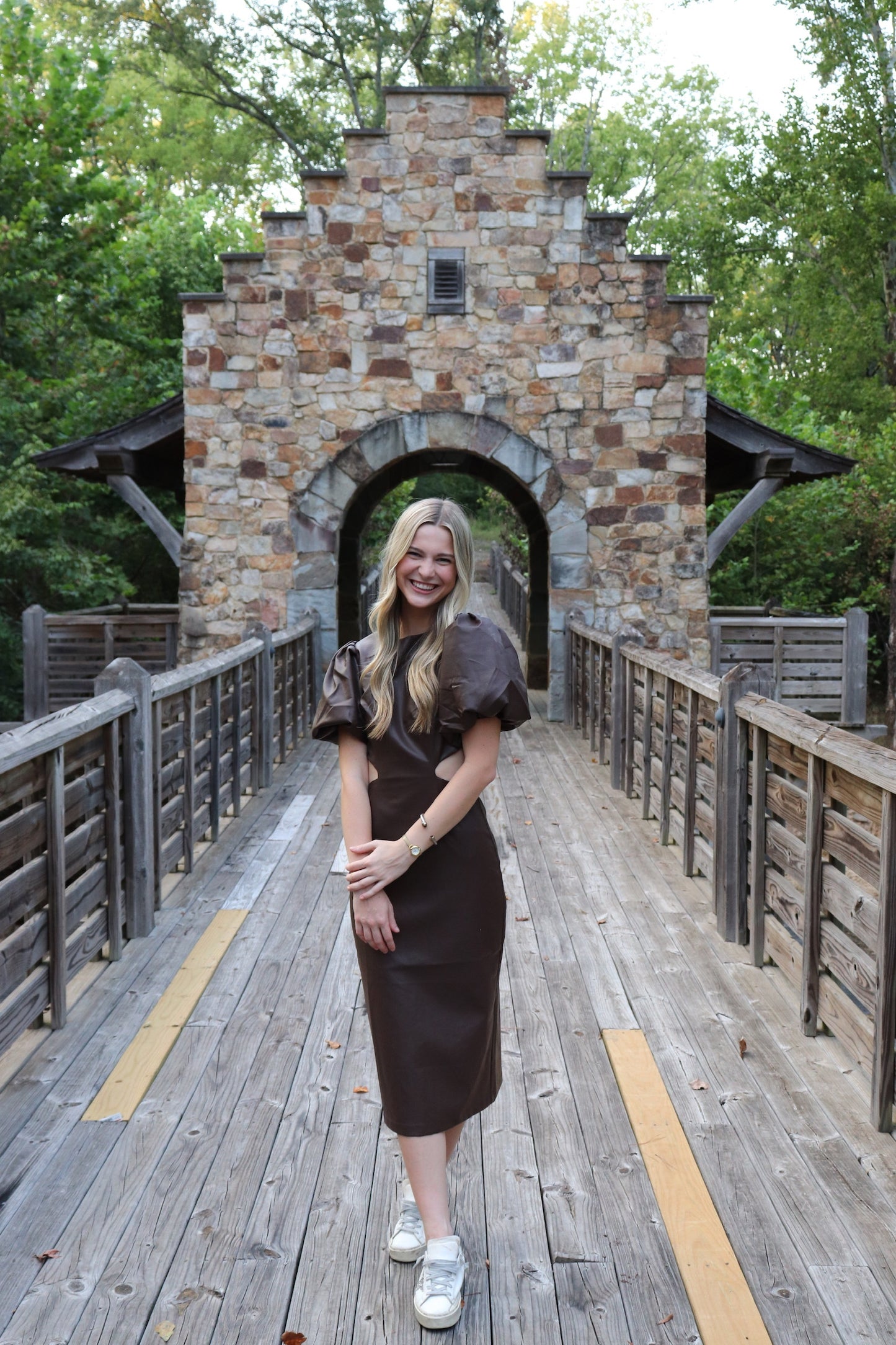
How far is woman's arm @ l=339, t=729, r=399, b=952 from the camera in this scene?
8.01 ft

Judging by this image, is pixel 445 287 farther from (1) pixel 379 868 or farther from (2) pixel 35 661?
(1) pixel 379 868

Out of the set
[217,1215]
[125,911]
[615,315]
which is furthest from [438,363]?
[217,1215]

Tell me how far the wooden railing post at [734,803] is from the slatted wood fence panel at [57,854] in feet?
8.01

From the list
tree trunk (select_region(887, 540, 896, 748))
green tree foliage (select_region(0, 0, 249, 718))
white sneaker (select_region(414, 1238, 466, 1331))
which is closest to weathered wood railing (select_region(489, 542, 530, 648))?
tree trunk (select_region(887, 540, 896, 748))

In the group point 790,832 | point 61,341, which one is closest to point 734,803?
point 790,832

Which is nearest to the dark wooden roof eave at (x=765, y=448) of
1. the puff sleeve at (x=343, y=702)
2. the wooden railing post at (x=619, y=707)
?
the wooden railing post at (x=619, y=707)

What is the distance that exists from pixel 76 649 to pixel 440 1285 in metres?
10.9

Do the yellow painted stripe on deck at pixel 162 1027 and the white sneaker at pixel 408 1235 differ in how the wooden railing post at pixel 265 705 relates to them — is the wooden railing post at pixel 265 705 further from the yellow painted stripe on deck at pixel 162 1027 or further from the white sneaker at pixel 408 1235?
the white sneaker at pixel 408 1235

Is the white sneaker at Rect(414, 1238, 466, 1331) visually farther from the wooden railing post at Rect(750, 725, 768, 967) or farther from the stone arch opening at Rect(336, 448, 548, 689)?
the stone arch opening at Rect(336, 448, 548, 689)

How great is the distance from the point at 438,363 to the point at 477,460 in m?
3.13

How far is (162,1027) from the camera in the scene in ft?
13.0

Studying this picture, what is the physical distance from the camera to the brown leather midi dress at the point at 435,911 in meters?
2.47

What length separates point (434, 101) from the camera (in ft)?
36.7

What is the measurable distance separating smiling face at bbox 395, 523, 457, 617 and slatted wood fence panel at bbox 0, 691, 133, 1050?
1465 millimetres
